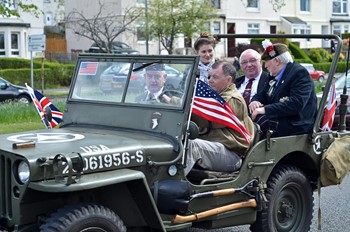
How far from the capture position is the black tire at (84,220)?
4383 millimetres

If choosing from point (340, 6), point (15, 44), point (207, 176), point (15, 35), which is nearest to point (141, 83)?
point (207, 176)

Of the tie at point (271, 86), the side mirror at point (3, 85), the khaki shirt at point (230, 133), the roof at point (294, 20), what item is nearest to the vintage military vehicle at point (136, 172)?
the khaki shirt at point (230, 133)

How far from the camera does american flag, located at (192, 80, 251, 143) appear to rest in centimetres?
553

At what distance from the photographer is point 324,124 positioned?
22.6ft

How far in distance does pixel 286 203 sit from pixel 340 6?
55.4m

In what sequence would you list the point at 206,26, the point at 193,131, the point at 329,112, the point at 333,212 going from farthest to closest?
1. the point at 206,26
2. the point at 333,212
3. the point at 329,112
4. the point at 193,131

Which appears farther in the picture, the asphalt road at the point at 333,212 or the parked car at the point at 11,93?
the parked car at the point at 11,93

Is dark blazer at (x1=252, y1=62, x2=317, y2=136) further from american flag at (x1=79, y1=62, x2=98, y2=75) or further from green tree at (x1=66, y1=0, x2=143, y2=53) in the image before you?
green tree at (x1=66, y1=0, x2=143, y2=53)

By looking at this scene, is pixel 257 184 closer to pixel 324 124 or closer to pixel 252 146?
pixel 252 146

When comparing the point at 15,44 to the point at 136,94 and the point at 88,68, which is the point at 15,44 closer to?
the point at 88,68

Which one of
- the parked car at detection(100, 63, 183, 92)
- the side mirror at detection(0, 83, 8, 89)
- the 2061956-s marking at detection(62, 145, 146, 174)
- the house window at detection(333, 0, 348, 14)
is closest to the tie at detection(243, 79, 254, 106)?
the parked car at detection(100, 63, 183, 92)

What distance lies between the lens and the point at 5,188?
4727 mm

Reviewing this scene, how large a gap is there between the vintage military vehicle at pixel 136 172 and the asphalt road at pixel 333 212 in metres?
0.55

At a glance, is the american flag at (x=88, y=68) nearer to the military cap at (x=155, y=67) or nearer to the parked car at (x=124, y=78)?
the parked car at (x=124, y=78)
